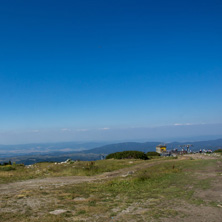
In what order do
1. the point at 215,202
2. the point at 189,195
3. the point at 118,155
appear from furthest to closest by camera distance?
1. the point at 118,155
2. the point at 189,195
3. the point at 215,202

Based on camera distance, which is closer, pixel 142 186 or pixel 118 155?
pixel 142 186

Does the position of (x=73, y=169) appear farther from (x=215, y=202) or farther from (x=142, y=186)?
(x=215, y=202)

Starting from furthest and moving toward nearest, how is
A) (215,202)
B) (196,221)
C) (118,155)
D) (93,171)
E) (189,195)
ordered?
(118,155), (93,171), (189,195), (215,202), (196,221)

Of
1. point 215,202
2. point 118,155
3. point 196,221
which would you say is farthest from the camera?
point 118,155

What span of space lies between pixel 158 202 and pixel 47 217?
20.0 ft

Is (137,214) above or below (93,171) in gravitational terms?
above

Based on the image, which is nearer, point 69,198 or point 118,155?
point 69,198

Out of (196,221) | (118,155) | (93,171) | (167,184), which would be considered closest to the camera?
(196,221)

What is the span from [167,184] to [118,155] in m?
34.8

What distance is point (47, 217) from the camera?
966 cm

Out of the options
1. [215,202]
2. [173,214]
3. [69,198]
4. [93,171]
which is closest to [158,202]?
[173,214]

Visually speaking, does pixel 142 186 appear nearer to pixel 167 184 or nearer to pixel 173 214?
pixel 167 184

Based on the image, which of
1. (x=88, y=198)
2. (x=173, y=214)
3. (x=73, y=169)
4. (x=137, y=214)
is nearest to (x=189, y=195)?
(x=173, y=214)

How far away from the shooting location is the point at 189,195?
42.2 ft
